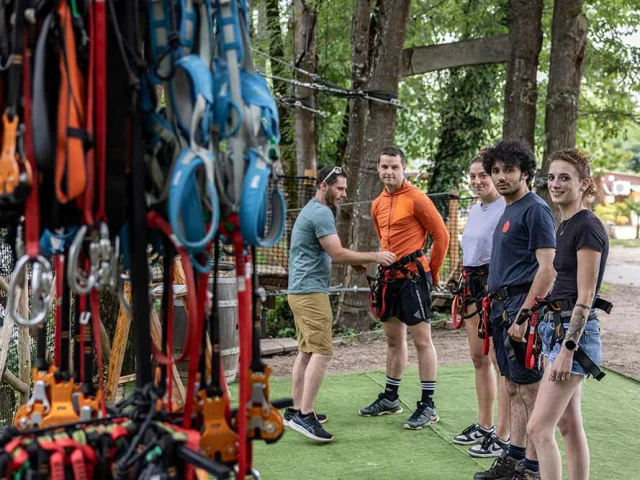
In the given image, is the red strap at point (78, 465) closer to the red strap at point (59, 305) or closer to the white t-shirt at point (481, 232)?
the red strap at point (59, 305)

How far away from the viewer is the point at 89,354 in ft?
7.44

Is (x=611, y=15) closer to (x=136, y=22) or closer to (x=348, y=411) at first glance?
(x=348, y=411)

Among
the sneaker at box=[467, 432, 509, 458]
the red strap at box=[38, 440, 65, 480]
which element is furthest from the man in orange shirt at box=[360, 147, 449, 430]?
the red strap at box=[38, 440, 65, 480]

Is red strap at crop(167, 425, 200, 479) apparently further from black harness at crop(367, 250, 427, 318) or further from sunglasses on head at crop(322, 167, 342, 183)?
black harness at crop(367, 250, 427, 318)

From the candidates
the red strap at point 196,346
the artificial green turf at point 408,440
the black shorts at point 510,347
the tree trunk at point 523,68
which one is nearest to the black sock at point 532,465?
the black shorts at point 510,347

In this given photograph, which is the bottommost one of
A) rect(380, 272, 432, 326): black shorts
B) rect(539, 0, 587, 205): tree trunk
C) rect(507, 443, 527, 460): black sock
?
rect(507, 443, 527, 460): black sock

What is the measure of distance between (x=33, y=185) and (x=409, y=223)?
4162mm

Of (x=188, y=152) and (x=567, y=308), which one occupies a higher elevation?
(x=188, y=152)

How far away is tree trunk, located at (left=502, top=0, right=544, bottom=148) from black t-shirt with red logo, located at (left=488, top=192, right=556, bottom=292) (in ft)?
17.8

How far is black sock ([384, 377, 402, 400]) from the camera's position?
612 cm

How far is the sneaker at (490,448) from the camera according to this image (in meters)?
5.07

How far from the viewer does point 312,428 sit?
538cm

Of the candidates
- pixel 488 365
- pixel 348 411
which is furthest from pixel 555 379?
pixel 348 411

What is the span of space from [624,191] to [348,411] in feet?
160
